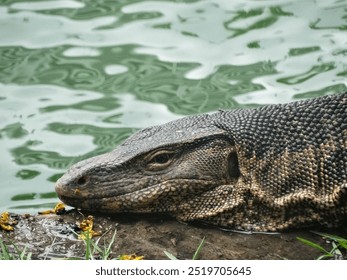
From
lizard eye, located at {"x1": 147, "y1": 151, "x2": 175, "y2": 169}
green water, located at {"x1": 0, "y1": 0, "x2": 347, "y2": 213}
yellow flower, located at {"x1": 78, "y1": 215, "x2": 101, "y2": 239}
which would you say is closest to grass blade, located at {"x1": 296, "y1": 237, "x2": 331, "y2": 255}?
lizard eye, located at {"x1": 147, "y1": 151, "x2": 175, "y2": 169}

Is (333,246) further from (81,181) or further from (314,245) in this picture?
(81,181)

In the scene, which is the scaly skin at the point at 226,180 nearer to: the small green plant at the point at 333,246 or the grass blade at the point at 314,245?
the small green plant at the point at 333,246

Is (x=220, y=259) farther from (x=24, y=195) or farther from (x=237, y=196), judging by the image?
(x=24, y=195)

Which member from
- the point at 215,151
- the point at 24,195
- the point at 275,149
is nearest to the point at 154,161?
the point at 215,151

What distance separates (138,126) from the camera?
11.2m

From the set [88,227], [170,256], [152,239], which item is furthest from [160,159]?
[170,256]

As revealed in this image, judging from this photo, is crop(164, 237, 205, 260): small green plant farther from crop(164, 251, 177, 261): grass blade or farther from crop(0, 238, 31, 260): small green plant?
crop(0, 238, 31, 260): small green plant

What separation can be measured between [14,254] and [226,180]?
181 cm

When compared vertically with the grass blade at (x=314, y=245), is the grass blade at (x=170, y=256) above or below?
above

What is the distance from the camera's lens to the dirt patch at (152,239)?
276 inches

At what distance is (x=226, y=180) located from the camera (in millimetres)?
7508

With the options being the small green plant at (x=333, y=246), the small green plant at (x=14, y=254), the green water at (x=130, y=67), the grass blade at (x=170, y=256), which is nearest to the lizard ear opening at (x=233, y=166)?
the small green plant at (x=333, y=246)

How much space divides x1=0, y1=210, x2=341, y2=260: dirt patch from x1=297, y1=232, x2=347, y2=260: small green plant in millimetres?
62

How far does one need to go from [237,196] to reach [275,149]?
1.65ft
